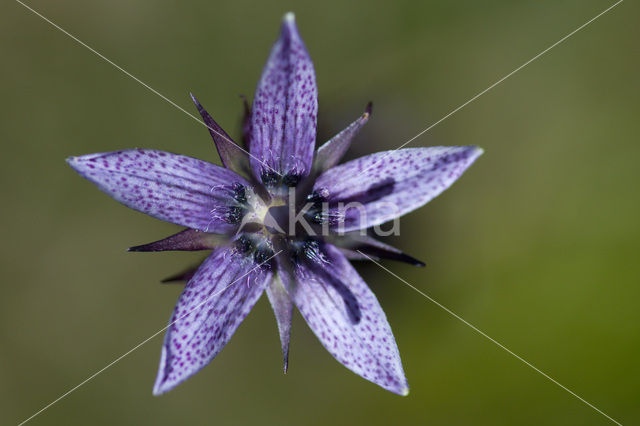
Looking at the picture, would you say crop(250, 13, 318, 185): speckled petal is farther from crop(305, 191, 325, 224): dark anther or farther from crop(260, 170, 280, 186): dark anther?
crop(305, 191, 325, 224): dark anther

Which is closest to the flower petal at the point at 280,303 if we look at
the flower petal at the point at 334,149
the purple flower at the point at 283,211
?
the purple flower at the point at 283,211

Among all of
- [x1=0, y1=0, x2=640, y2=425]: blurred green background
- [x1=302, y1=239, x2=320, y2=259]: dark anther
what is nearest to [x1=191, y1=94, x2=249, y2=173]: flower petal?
[x1=302, y1=239, x2=320, y2=259]: dark anther

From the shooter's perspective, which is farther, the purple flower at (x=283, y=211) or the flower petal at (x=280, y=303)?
the flower petal at (x=280, y=303)

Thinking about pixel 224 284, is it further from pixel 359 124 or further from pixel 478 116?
pixel 478 116

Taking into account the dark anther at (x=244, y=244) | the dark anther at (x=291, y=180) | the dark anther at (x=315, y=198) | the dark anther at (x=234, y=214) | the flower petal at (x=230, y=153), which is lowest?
the dark anther at (x=244, y=244)

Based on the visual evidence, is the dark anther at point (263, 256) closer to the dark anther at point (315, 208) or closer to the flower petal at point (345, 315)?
the flower petal at point (345, 315)

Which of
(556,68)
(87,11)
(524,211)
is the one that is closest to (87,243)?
(87,11)
